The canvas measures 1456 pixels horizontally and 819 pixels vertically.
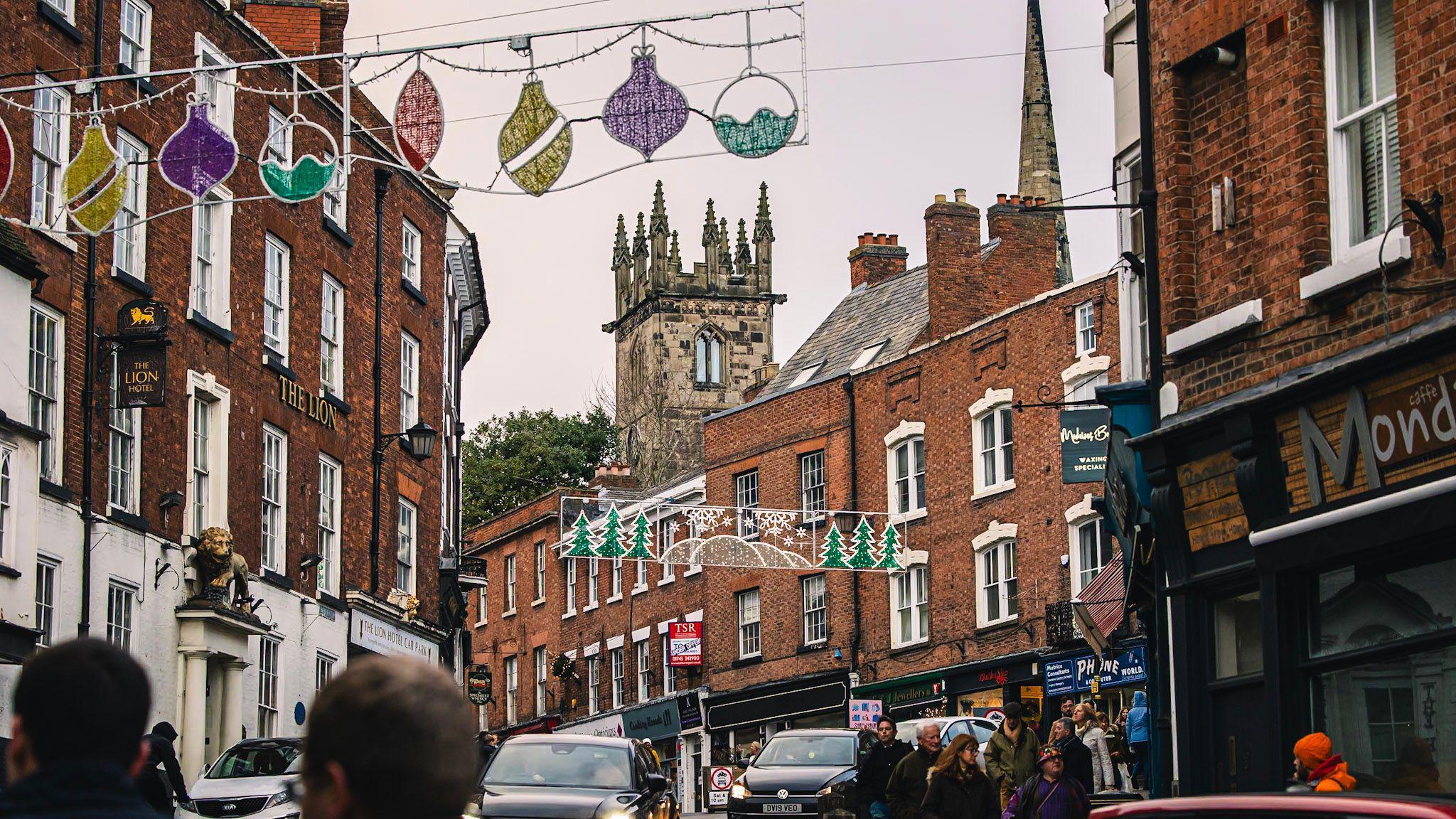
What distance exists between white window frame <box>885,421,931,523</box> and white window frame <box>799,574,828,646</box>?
3372mm

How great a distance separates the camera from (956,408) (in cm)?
4212

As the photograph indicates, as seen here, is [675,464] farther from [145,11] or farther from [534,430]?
[145,11]

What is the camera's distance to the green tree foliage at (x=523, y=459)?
265 ft

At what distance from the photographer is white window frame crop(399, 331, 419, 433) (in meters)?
35.5

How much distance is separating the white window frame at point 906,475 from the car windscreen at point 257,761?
77.4 ft

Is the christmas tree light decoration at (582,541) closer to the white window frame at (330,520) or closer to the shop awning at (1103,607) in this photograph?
the white window frame at (330,520)

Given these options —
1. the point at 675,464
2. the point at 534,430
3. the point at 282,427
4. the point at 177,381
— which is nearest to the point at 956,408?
the point at 282,427

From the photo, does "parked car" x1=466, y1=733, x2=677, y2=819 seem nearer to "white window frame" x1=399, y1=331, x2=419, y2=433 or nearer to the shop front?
the shop front

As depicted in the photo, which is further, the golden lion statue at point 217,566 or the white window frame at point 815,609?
the white window frame at point 815,609

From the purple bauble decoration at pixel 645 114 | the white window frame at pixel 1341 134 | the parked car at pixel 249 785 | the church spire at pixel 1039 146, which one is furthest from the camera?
the church spire at pixel 1039 146

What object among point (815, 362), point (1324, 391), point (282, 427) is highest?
point (815, 362)

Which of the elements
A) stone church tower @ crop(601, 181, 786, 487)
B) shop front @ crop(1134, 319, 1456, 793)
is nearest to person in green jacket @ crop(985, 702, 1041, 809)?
shop front @ crop(1134, 319, 1456, 793)

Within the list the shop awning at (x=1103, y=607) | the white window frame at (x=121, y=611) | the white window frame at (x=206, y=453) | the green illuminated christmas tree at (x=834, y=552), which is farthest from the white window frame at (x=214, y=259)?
the green illuminated christmas tree at (x=834, y=552)

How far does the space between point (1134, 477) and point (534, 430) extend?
6696cm
